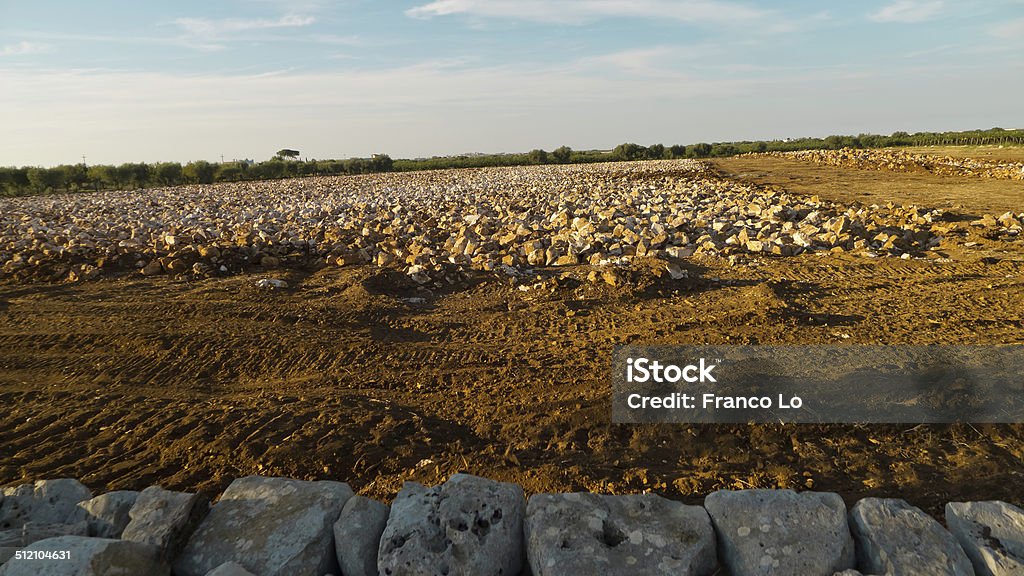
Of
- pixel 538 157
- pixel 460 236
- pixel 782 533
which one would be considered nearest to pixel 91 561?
pixel 782 533

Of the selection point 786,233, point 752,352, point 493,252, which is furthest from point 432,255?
point 786,233

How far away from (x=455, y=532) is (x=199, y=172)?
168ft

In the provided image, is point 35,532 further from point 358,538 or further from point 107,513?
point 358,538

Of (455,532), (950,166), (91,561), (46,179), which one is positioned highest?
(46,179)

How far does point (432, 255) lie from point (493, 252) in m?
1.07

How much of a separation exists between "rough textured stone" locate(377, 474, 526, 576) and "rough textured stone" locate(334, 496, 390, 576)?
10 centimetres

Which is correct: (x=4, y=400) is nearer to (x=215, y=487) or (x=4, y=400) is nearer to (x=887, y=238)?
(x=215, y=487)

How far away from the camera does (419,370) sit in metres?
5.05

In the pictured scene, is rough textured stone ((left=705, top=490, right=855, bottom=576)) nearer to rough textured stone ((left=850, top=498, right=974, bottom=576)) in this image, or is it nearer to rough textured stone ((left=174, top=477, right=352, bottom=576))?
rough textured stone ((left=850, top=498, right=974, bottom=576))

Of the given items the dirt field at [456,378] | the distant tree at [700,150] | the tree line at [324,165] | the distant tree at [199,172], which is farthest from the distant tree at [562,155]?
the dirt field at [456,378]

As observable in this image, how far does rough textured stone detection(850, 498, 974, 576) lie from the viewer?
224 centimetres

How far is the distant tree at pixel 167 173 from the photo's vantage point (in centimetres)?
4388

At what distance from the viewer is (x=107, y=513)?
265 cm

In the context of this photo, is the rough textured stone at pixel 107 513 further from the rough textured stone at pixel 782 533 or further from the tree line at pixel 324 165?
the tree line at pixel 324 165
